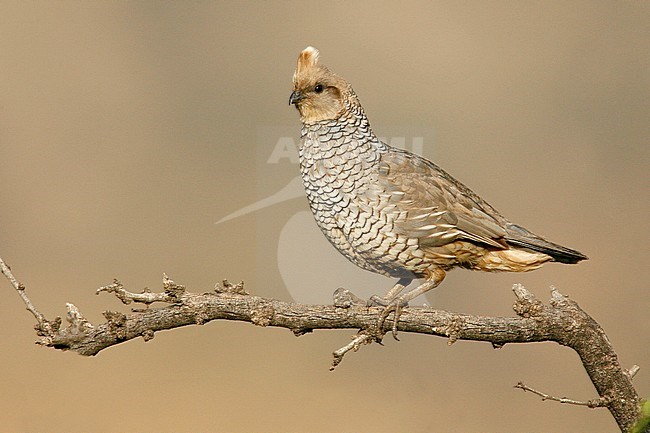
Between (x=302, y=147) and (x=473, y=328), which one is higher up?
(x=302, y=147)

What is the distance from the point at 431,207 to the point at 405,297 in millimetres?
380

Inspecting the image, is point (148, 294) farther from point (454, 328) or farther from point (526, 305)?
point (526, 305)

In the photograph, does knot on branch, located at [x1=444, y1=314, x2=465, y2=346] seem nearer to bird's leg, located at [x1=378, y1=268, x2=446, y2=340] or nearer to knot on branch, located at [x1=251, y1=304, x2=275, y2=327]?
bird's leg, located at [x1=378, y1=268, x2=446, y2=340]

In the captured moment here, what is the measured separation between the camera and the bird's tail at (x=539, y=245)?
278 cm

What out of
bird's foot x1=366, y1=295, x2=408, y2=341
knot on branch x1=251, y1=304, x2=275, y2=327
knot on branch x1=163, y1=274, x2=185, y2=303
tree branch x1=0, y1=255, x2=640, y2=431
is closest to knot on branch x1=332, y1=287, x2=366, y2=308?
tree branch x1=0, y1=255, x2=640, y2=431

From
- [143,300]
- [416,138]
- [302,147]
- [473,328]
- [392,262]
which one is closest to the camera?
[143,300]

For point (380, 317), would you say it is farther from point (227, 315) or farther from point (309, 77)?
point (309, 77)

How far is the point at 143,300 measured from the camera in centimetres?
237

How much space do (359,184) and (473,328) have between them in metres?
0.64

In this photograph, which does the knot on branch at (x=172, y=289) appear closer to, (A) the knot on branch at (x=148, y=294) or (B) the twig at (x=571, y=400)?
(A) the knot on branch at (x=148, y=294)

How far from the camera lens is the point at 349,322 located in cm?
252

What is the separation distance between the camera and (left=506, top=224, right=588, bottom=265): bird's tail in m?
2.78

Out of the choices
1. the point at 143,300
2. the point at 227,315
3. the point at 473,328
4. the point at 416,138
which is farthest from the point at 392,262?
the point at 416,138

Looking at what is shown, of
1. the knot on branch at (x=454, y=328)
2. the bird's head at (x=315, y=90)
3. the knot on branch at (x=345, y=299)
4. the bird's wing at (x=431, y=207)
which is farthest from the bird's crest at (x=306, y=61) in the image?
the knot on branch at (x=454, y=328)
